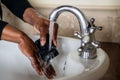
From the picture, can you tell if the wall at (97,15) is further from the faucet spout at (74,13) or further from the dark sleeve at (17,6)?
the faucet spout at (74,13)

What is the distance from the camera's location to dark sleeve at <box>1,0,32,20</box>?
81 centimetres

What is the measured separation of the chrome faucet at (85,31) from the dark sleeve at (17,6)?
0.75ft

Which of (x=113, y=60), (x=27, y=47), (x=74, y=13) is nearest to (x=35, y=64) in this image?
(x=27, y=47)

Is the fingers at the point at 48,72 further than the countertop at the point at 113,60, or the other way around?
the countertop at the point at 113,60

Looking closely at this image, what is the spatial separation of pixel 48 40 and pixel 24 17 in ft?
0.54

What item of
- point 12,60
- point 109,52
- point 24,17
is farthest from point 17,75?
point 109,52

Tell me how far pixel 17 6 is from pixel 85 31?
29cm

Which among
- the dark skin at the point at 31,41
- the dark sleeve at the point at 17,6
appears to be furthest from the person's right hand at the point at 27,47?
the dark sleeve at the point at 17,6

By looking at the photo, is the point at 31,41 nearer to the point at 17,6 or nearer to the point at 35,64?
the point at 35,64

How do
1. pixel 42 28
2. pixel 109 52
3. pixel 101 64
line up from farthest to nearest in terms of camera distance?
pixel 109 52, pixel 42 28, pixel 101 64

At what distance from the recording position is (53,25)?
67cm

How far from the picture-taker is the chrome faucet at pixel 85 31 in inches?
23.7

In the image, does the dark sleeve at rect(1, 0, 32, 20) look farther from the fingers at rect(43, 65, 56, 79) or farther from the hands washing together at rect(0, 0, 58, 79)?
the fingers at rect(43, 65, 56, 79)

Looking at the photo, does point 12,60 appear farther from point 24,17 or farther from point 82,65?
point 82,65
